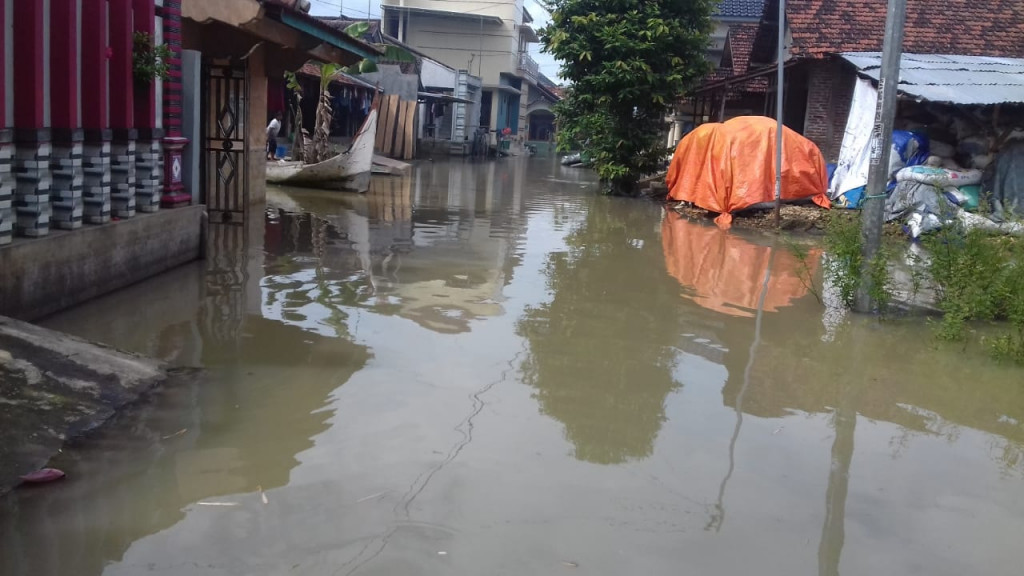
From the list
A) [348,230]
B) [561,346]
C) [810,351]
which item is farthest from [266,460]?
[348,230]

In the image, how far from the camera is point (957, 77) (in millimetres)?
14039

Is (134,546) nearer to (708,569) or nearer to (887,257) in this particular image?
(708,569)

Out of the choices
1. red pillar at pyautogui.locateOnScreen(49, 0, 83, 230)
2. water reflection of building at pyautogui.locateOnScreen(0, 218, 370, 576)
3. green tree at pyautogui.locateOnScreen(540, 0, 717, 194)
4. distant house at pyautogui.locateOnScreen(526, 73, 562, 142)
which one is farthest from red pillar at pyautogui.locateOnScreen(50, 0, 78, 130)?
distant house at pyautogui.locateOnScreen(526, 73, 562, 142)

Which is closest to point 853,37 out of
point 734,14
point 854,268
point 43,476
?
point 854,268

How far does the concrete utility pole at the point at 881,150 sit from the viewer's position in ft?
25.0

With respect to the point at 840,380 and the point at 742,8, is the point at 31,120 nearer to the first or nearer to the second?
the point at 840,380

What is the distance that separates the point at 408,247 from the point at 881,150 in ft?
17.8

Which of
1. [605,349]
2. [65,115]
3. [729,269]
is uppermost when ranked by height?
[65,115]

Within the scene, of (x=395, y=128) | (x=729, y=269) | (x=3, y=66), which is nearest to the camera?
(x=3, y=66)

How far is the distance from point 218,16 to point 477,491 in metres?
7.10

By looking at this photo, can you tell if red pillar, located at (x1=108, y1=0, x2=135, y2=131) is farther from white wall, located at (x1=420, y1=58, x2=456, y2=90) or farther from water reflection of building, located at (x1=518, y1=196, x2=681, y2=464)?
white wall, located at (x1=420, y1=58, x2=456, y2=90)

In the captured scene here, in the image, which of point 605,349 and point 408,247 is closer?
point 605,349

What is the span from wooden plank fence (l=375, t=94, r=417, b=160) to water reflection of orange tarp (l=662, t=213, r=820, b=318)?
1630cm

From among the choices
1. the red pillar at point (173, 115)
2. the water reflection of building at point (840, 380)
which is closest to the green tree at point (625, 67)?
the water reflection of building at point (840, 380)
